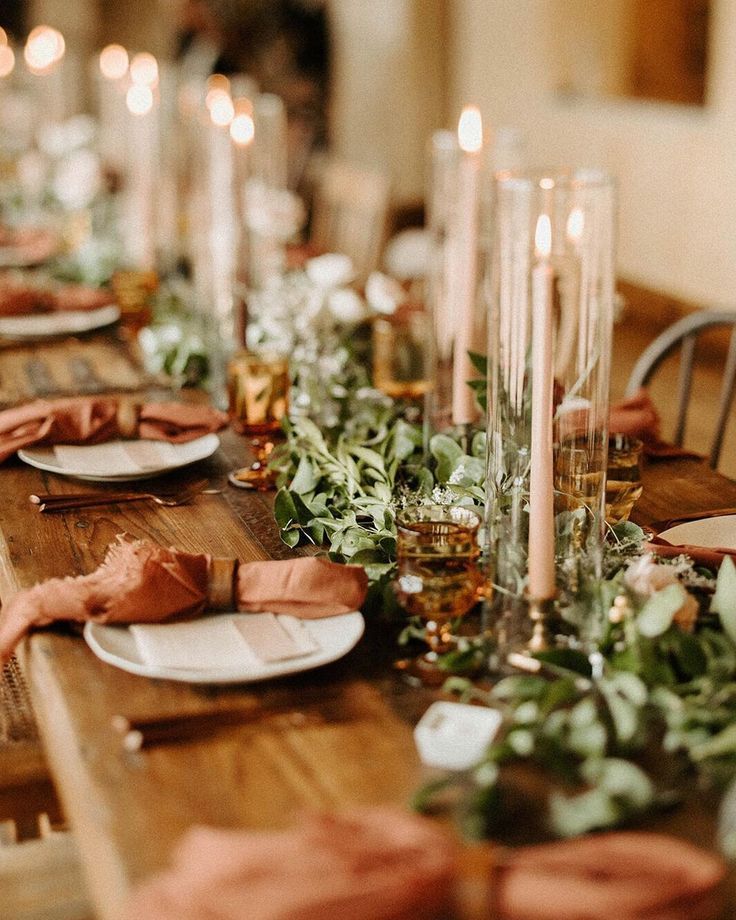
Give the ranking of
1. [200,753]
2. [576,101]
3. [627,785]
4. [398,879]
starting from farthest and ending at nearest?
[576,101] → [200,753] → [627,785] → [398,879]

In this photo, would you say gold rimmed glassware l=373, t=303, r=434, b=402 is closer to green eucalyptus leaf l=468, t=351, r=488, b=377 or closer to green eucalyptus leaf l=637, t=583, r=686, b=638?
green eucalyptus leaf l=468, t=351, r=488, b=377

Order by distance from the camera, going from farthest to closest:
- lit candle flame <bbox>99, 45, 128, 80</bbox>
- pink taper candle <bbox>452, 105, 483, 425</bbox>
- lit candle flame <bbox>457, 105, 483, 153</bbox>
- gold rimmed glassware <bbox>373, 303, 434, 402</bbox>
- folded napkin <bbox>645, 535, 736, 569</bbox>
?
lit candle flame <bbox>99, 45, 128, 80</bbox>, gold rimmed glassware <bbox>373, 303, 434, 402</bbox>, lit candle flame <bbox>457, 105, 483, 153</bbox>, pink taper candle <bbox>452, 105, 483, 425</bbox>, folded napkin <bbox>645, 535, 736, 569</bbox>

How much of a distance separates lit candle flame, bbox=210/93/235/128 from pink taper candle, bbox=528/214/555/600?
1.46m

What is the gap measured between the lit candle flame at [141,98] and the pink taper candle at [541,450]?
2110mm

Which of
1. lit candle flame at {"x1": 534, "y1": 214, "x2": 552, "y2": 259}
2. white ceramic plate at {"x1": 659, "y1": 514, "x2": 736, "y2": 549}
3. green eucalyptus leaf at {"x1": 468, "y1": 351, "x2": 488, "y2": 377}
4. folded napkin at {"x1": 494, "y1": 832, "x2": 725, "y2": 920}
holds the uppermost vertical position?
lit candle flame at {"x1": 534, "y1": 214, "x2": 552, "y2": 259}

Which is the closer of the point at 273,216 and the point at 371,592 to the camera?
the point at 371,592

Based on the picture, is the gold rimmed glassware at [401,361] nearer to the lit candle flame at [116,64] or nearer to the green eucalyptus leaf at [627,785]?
the green eucalyptus leaf at [627,785]

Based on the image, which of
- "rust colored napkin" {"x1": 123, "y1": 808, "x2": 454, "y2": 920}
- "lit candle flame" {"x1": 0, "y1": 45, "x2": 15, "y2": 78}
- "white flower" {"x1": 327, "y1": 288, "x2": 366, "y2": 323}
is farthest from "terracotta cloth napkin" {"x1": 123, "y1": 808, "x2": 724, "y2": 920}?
"lit candle flame" {"x1": 0, "y1": 45, "x2": 15, "y2": 78}

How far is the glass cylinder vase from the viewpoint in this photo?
3.48 ft

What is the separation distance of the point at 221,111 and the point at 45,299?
0.57 metres

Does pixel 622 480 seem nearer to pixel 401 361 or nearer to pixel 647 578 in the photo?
pixel 647 578

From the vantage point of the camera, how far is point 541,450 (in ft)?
3.52

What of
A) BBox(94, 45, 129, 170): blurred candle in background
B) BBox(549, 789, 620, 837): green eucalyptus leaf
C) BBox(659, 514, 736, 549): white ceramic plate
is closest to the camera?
BBox(549, 789, 620, 837): green eucalyptus leaf

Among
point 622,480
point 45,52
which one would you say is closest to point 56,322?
point 622,480
